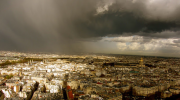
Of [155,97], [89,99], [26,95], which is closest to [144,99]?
[155,97]

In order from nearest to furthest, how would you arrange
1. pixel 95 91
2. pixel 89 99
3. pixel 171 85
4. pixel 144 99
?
pixel 89 99, pixel 95 91, pixel 144 99, pixel 171 85

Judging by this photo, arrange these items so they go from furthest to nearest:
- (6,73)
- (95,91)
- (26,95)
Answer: (6,73), (95,91), (26,95)

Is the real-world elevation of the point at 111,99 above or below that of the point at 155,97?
above

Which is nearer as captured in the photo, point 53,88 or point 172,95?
point 53,88

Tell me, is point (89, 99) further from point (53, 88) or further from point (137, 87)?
point (137, 87)

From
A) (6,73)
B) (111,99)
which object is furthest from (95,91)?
(6,73)

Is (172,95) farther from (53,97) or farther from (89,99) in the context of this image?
(53,97)

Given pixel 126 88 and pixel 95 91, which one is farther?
pixel 126 88

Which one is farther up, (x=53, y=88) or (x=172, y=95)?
(x=53, y=88)

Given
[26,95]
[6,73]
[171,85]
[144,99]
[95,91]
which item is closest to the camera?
[26,95]
